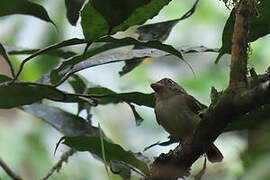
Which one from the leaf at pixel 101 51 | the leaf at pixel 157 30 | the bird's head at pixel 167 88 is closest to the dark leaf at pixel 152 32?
the leaf at pixel 157 30

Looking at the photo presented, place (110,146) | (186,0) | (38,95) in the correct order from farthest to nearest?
(186,0) < (38,95) < (110,146)

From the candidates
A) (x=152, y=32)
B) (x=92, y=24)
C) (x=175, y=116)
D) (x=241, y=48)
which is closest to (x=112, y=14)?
(x=92, y=24)

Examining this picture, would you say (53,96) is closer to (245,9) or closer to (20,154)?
(245,9)

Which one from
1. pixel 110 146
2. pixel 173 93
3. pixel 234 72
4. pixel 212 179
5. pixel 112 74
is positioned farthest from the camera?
pixel 112 74

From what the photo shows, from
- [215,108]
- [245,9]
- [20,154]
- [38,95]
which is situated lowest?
[20,154]

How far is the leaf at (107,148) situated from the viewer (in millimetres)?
1731

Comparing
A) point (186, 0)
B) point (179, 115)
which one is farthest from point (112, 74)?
point (179, 115)

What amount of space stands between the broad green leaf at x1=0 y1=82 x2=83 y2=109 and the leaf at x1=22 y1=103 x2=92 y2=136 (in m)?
0.20

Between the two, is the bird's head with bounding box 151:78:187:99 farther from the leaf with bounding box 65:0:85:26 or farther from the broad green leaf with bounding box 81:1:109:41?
the broad green leaf with bounding box 81:1:109:41

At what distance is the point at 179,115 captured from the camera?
233 cm

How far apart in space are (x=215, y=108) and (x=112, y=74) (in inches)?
88.7

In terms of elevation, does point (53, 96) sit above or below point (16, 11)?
below

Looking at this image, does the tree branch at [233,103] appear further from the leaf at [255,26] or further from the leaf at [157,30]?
the leaf at [157,30]

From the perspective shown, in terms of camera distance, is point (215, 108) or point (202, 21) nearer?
point (215, 108)
